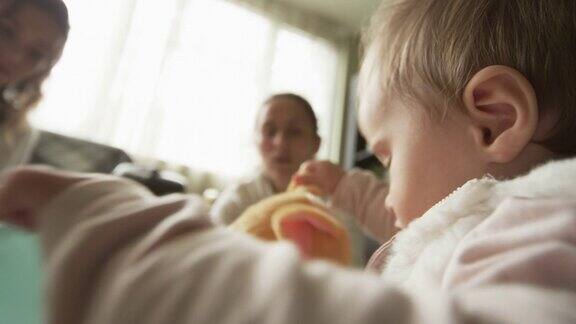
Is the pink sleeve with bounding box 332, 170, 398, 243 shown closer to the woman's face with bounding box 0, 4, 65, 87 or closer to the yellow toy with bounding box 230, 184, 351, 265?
the yellow toy with bounding box 230, 184, 351, 265

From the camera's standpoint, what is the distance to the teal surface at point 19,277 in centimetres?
23

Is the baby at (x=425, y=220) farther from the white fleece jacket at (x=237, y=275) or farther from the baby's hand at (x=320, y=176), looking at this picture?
the baby's hand at (x=320, y=176)

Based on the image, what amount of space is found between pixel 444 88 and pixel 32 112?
3.51 feet

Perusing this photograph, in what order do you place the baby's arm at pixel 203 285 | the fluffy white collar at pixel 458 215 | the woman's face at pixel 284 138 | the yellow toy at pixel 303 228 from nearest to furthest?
the baby's arm at pixel 203 285, the fluffy white collar at pixel 458 215, the yellow toy at pixel 303 228, the woman's face at pixel 284 138

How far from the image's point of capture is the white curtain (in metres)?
1.66

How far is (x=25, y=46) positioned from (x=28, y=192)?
774 mm

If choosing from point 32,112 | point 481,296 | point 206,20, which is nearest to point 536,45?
point 481,296

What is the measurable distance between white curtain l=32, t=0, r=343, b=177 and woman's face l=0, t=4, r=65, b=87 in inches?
21.4

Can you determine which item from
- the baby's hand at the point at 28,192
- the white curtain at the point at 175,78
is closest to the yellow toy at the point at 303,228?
the baby's hand at the point at 28,192

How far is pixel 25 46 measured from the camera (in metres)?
0.87

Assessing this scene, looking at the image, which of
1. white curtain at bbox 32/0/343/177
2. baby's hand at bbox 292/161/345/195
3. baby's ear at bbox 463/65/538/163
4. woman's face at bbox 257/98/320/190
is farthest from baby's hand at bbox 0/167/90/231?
white curtain at bbox 32/0/343/177

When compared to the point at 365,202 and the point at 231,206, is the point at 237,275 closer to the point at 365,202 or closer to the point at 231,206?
the point at 365,202

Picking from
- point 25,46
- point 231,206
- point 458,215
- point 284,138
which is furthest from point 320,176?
point 25,46

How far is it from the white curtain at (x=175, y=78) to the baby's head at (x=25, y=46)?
1.43ft
